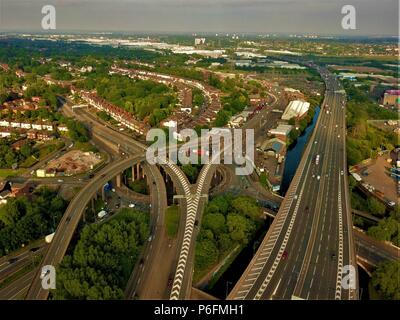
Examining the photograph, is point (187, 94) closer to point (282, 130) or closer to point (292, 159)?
point (282, 130)

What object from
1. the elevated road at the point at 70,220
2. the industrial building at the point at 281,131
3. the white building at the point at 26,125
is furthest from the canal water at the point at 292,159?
the white building at the point at 26,125

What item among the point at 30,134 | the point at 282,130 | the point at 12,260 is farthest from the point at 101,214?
the point at 282,130

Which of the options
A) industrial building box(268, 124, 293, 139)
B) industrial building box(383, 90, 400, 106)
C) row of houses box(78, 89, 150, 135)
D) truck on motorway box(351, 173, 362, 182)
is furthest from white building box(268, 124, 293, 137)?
industrial building box(383, 90, 400, 106)

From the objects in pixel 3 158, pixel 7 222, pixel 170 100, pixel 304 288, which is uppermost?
pixel 170 100

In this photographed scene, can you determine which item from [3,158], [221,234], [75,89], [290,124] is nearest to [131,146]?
[3,158]

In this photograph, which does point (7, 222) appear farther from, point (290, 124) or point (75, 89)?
point (75, 89)

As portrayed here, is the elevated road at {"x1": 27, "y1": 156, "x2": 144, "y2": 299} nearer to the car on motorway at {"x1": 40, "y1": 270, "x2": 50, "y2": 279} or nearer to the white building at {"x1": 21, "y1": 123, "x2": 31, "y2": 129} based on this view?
the car on motorway at {"x1": 40, "y1": 270, "x2": 50, "y2": 279}
